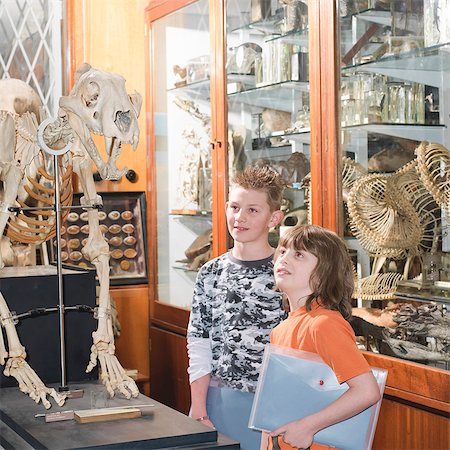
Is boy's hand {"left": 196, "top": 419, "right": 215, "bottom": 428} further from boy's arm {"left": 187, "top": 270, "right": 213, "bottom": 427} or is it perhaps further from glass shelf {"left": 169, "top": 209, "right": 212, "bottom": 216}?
glass shelf {"left": 169, "top": 209, "right": 212, "bottom": 216}

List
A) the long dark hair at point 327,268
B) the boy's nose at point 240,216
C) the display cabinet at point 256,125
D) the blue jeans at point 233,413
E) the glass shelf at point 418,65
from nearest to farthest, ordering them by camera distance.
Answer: the long dark hair at point 327,268, the blue jeans at point 233,413, the boy's nose at point 240,216, the glass shelf at point 418,65, the display cabinet at point 256,125

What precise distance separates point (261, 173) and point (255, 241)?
7.9 inches

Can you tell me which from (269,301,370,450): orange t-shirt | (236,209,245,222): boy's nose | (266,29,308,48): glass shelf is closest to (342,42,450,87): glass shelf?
(266,29,308,48): glass shelf

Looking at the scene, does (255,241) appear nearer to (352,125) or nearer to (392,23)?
(352,125)

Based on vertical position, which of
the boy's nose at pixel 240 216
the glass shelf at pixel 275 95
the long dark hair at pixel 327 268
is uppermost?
the glass shelf at pixel 275 95

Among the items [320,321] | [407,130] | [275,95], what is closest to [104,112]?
[320,321]

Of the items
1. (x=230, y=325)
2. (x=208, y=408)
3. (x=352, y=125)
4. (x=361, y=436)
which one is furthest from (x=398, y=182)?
(x=361, y=436)

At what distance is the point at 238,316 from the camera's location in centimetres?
242

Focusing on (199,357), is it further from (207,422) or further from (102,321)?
(102,321)

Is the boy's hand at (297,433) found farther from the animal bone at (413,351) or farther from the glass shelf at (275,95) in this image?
the glass shelf at (275,95)

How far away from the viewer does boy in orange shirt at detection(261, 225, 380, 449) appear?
1731mm

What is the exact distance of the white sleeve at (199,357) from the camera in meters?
2.47

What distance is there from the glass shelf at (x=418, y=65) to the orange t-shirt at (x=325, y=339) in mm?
1013

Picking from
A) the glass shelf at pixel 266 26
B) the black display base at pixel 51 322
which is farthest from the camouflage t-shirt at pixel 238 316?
the glass shelf at pixel 266 26
